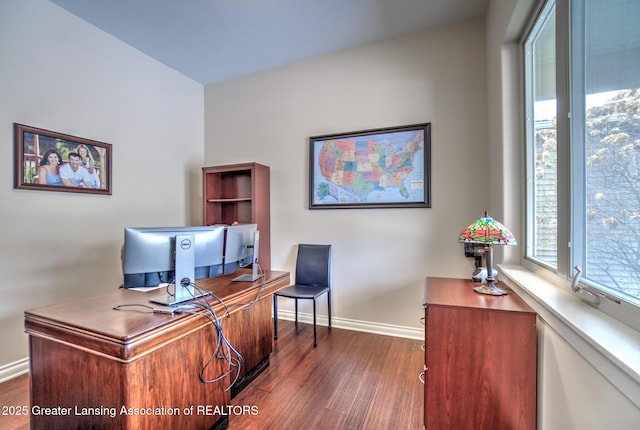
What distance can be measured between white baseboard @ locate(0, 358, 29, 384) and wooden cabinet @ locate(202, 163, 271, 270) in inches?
74.5

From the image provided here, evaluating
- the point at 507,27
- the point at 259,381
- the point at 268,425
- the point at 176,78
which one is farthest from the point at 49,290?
the point at 507,27

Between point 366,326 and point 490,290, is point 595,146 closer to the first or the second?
point 490,290

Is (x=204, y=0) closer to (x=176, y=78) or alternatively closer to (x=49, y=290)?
(x=176, y=78)

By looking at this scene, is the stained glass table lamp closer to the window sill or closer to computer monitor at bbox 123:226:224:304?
the window sill

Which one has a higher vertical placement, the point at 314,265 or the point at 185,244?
the point at 185,244

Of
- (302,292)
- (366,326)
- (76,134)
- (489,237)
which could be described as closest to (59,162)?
(76,134)

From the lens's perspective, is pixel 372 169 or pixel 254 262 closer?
pixel 254 262

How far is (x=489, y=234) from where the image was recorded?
149 centimetres

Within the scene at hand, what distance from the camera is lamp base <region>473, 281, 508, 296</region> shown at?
1.56 m

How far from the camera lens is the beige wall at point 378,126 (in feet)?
8.48

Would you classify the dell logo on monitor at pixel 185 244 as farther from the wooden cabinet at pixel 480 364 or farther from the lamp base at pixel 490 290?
the lamp base at pixel 490 290

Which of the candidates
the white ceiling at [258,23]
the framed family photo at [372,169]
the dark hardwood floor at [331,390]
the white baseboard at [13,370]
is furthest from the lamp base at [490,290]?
the white baseboard at [13,370]

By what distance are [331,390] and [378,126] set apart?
2473 millimetres

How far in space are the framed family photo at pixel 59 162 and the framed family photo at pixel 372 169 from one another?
84.1 inches
